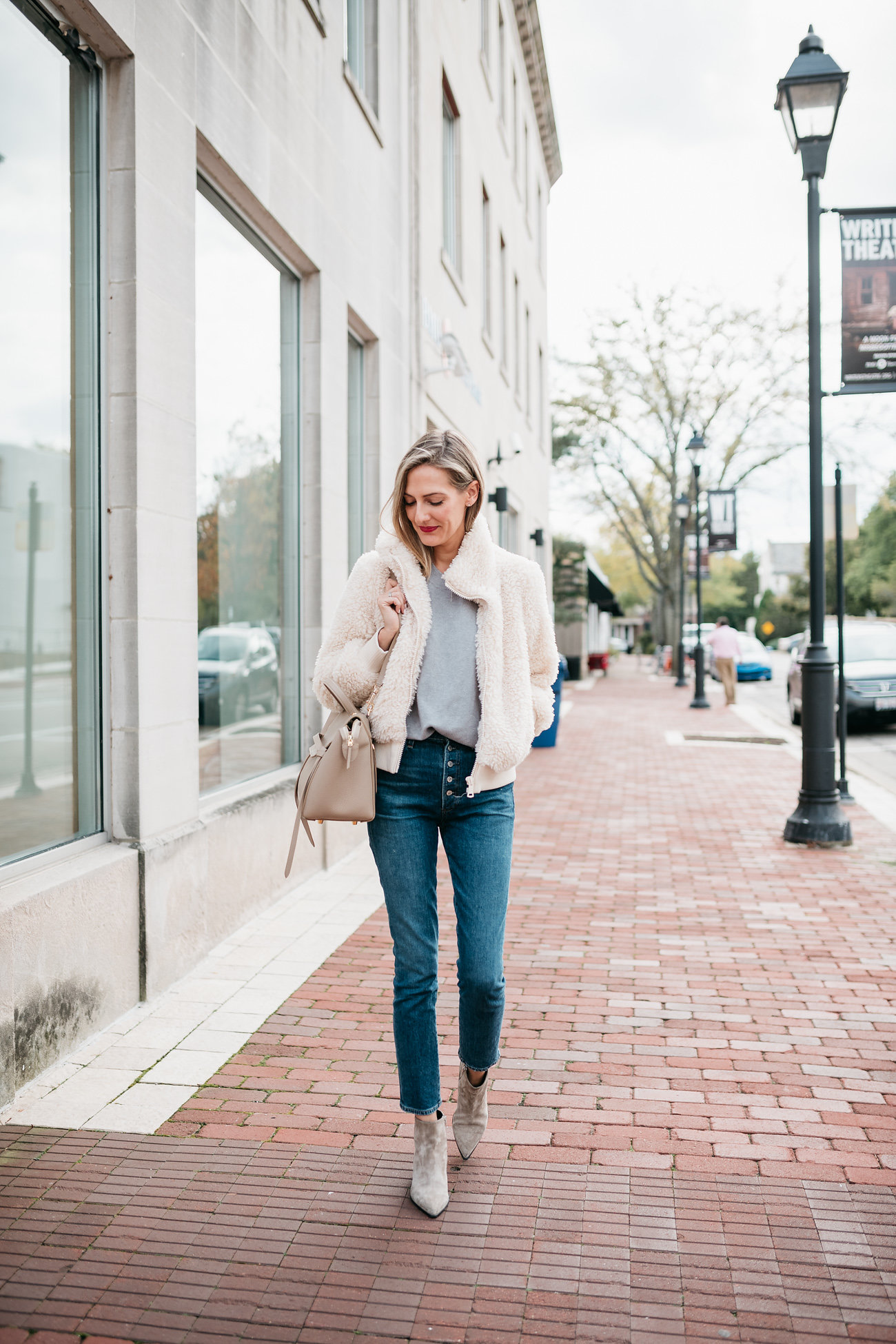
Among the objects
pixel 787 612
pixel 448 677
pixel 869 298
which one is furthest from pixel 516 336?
pixel 787 612

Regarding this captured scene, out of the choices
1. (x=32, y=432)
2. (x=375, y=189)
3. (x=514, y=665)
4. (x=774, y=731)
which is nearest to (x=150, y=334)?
(x=32, y=432)

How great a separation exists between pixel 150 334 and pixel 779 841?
19.2 ft

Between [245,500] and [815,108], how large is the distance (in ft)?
16.7

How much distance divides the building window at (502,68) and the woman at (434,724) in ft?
54.8

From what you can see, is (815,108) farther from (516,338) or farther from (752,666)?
(752,666)

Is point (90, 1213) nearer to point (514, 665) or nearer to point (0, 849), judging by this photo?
point (0, 849)

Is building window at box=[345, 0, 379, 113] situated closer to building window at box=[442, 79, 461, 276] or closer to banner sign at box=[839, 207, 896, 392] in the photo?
banner sign at box=[839, 207, 896, 392]

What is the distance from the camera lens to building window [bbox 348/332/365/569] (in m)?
9.13

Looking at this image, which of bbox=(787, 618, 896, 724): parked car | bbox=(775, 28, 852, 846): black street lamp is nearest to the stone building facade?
bbox=(775, 28, 852, 846): black street lamp

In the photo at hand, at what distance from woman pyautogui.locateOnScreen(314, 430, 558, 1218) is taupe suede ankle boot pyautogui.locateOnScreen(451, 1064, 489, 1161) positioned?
227mm

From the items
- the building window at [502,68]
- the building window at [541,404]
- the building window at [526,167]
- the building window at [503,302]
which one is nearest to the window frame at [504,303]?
the building window at [503,302]

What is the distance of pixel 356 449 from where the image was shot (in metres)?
9.20

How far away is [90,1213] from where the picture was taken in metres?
3.01

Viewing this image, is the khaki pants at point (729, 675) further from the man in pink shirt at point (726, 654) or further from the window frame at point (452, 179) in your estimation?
the window frame at point (452, 179)
